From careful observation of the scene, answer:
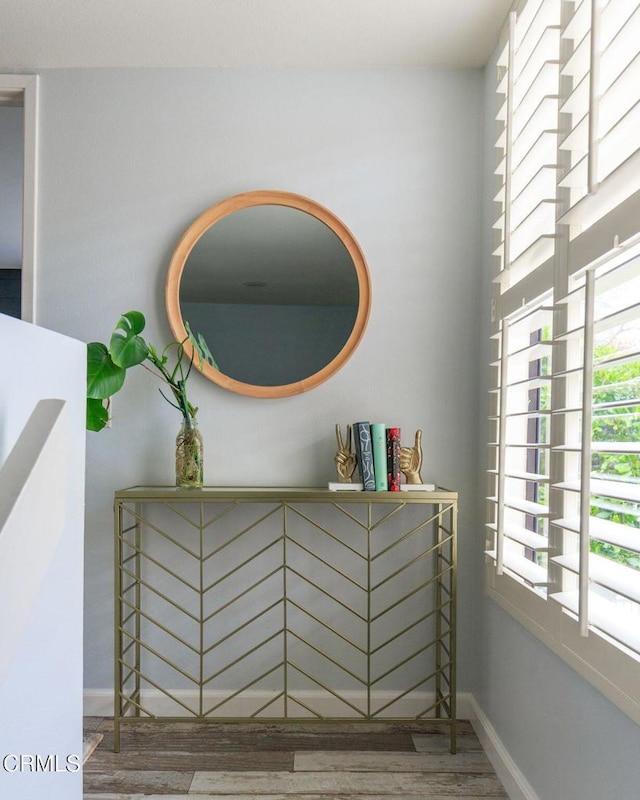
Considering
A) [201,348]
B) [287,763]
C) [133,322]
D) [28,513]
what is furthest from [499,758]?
[28,513]

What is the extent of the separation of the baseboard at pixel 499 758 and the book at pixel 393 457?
819 millimetres

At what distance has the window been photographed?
147cm

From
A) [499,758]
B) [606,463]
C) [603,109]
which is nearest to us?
[603,109]

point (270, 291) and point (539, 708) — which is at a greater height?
point (270, 291)

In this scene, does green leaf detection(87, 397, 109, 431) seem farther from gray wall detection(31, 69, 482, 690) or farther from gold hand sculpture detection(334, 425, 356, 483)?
gold hand sculpture detection(334, 425, 356, 483)

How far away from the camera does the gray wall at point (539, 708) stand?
1.52m

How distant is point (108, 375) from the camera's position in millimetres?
2604

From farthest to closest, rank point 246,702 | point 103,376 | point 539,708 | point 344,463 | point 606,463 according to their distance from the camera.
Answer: point 246,702 → point 344,463 → point 103,376 → point 539,708 → point 606,463

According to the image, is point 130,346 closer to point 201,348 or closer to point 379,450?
point 201,348

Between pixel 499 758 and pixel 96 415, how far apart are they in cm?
165

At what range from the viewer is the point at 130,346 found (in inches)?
103

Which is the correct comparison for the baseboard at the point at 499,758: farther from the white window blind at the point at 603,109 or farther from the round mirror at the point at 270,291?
the white window blind at the point at 603,109

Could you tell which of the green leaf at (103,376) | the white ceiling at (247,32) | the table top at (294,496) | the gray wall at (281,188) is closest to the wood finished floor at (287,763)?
the gray wall at (281,188)

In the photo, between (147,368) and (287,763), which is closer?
(287,763)
